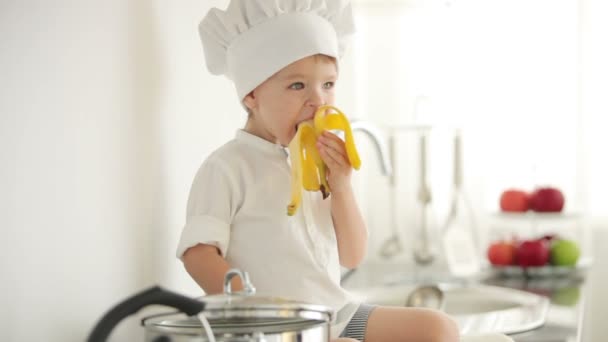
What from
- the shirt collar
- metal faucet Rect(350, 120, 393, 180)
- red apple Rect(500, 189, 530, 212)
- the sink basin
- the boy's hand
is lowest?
the sink basin

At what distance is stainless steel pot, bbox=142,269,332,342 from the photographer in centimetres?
70

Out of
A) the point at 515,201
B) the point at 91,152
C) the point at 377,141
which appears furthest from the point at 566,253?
the point at 91,152

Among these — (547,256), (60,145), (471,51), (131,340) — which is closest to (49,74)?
(60,145)

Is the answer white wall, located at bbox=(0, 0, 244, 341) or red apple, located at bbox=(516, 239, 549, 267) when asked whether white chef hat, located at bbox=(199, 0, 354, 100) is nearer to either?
white wall, located at bbox=(0, 0, 244, 341)

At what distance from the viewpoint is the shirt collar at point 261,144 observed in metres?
1.23

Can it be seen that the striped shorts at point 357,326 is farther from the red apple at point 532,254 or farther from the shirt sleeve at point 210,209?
the red apple at point 532,254

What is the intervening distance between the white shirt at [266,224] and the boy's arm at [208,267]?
0.02 metres

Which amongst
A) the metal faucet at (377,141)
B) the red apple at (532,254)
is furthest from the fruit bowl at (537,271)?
the metal faucet at (377,141)

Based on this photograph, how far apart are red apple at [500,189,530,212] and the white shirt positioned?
5.28 feet

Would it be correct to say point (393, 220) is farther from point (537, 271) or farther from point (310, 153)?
point (310, 153)

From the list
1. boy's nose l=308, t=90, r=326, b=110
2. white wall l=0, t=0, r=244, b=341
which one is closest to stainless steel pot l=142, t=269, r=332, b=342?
white wall l=0, t=0, r=244, b=341

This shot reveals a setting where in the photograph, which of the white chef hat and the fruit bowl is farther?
the fruit bowl

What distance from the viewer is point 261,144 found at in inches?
48.4

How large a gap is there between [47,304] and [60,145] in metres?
0.15
